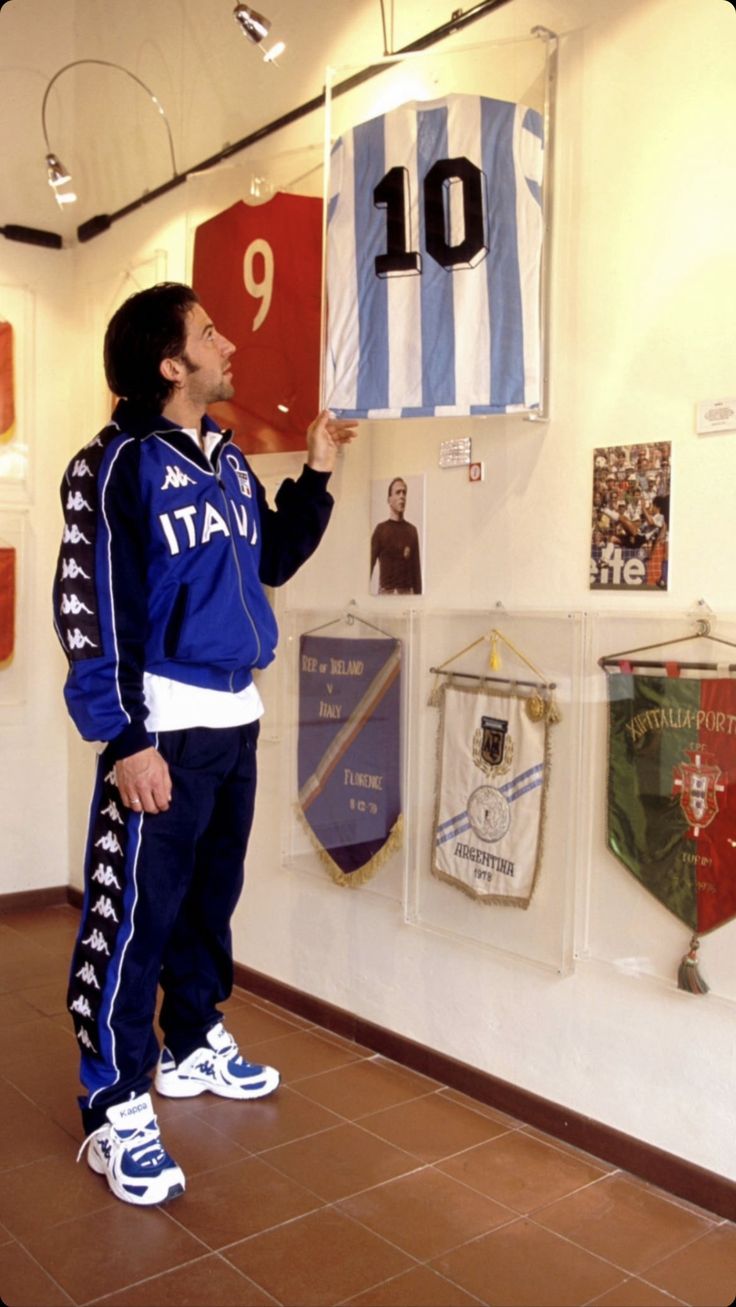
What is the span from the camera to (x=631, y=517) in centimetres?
216

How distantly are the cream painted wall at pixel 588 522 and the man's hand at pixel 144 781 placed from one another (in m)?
0.72

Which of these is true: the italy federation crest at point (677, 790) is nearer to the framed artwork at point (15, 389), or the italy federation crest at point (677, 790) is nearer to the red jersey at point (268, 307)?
the red jersey at point (268, 307)

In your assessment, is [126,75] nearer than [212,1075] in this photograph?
No

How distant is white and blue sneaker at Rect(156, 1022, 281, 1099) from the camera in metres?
2.50

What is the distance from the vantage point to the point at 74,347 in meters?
4.01

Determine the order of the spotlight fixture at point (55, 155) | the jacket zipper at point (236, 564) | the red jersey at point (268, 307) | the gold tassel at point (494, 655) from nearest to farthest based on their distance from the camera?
the jacket zipper at point (236, 564) → the gold tassel at point (494, 655) → the red jersey at point (268, 307) → the spotlight fixture at point (55, 155)

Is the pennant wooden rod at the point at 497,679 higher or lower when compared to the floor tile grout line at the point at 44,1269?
higher

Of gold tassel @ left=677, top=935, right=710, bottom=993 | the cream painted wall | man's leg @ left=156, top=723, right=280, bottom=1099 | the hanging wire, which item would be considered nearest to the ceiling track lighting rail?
the hanging wire

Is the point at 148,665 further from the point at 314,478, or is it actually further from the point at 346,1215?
the point at 346,1215

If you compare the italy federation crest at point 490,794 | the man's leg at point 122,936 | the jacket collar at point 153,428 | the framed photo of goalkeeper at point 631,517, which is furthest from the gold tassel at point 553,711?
the jacket collar at point 153,428

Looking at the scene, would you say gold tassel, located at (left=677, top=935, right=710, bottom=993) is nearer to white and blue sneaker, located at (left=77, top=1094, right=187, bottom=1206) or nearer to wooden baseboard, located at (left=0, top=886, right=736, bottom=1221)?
wooden baseboard, located at (left=0, top=886, right=736, bottom=1221)

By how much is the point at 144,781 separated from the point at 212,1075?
0.80 meters

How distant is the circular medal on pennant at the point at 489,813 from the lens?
2422 millimetres

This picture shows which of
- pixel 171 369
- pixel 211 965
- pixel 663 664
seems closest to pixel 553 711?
pixel 663 664
